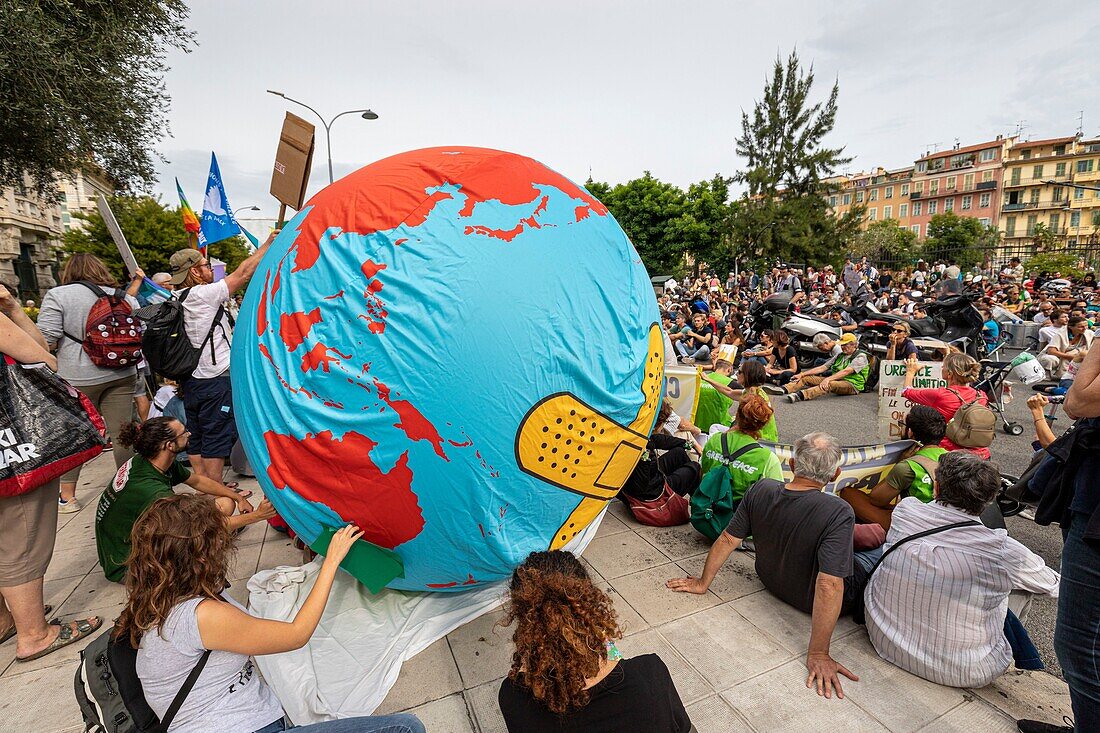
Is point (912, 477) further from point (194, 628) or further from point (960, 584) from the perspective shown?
point (194, 628)

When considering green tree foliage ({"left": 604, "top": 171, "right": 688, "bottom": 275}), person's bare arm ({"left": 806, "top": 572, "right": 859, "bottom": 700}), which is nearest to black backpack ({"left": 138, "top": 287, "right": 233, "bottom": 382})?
person's bare arm ({"left": 806, "top": 572, "right": 859, "bottom": 700})

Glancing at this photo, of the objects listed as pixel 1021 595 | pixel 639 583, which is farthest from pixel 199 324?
pixel 1021 595

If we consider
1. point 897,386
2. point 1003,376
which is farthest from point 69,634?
point 1003,376

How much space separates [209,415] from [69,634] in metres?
1.78

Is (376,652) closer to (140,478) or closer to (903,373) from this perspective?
(140,478)

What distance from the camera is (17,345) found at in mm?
2846

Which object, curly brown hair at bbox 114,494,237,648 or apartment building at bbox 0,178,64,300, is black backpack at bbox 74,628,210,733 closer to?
curly brown hair at bbox 114,494,237,648

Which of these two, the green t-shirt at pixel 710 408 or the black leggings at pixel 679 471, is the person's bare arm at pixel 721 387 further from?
the black leggings at pixel 679 471

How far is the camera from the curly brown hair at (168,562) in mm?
1750

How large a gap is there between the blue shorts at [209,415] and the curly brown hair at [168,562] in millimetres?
2989

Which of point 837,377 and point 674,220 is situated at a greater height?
point 674,220

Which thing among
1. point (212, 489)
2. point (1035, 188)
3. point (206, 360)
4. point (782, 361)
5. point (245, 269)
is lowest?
point (782, 361)

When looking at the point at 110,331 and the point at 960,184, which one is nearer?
the point at 110,331

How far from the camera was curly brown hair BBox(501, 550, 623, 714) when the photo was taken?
1.66 meters
